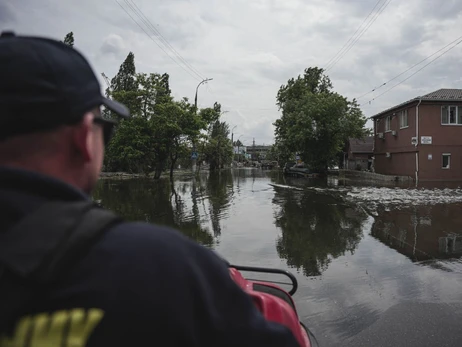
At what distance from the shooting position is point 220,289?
2.87 feet

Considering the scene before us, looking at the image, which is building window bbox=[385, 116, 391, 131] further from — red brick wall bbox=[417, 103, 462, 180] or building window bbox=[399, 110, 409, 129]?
red brick wall bbox=[417, 103, 462, 180]

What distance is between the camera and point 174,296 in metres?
0.78

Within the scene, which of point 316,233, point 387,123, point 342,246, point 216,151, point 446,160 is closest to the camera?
point 342,246

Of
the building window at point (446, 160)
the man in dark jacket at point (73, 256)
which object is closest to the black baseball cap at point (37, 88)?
the man in dark jacket at point (73, 256)

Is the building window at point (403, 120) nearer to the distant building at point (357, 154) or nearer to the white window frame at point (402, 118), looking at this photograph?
the white window frame at point (402, 118)

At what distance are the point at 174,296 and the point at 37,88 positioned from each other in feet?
1.96

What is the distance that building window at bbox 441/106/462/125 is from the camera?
23484 mm

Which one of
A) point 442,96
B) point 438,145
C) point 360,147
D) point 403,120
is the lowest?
point 438,145

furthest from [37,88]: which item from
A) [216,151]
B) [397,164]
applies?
[216,151]

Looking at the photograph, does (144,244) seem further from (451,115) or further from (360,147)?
(360,147)

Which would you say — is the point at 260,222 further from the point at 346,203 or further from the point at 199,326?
the point at 199,326

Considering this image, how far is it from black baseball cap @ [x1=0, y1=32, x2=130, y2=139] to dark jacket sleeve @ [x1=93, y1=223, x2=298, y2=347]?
34 centimetres

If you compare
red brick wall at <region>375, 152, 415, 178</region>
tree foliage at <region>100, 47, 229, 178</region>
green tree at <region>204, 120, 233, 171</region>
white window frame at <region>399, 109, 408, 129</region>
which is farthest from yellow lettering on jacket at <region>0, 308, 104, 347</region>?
green tree at <region>204, 120, 233, 171</region>

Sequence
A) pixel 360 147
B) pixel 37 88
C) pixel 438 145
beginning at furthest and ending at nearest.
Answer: pixel 360 147 → pixel 438 145 → pixel 37 88
